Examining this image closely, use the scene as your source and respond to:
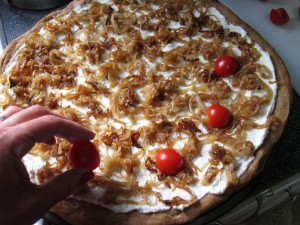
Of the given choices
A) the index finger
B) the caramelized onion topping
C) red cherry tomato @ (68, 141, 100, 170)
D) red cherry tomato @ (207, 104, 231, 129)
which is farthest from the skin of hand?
red cherry tomato @ (207, 104, 231, 129)

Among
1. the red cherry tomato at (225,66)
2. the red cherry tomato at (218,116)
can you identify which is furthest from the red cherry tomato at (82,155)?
the red cherry tomato at (225,66)

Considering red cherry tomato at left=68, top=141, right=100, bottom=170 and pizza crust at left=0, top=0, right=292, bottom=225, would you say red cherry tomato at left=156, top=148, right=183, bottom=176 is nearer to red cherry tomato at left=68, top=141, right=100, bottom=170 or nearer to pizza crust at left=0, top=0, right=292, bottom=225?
pizza crust at left=0, top=0, right=292, bottom=225

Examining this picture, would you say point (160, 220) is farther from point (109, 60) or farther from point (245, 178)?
point (109, 60)

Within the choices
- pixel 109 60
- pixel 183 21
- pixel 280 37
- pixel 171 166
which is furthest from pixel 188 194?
pixel 280 37

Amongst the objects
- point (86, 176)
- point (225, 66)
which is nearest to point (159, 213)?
point (86, 176)

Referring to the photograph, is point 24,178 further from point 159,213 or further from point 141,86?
point 141,86

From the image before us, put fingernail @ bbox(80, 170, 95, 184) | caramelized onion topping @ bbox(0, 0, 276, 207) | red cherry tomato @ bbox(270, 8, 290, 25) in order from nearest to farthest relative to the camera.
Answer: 1. fingernail @ bbox(80, 170, 95, 184)
2. caramelized onion topping @ bbox(0, 0, 276, 207)
3. red cherry tomato @ bbox(270, 8, 290, 25)
